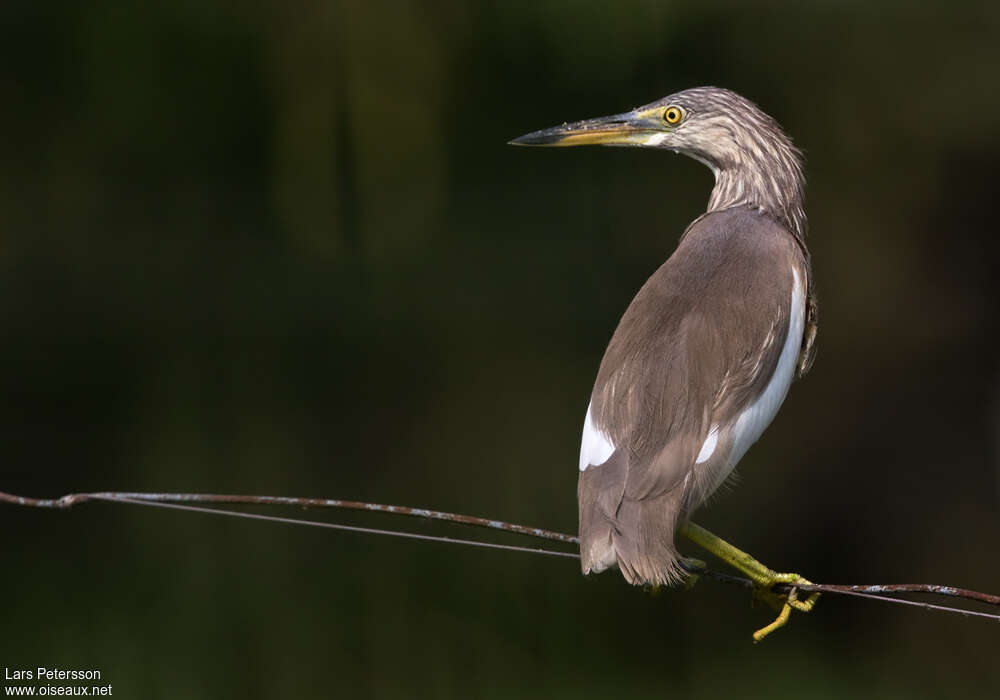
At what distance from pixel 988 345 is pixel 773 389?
321 cm

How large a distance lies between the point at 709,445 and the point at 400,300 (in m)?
2.82

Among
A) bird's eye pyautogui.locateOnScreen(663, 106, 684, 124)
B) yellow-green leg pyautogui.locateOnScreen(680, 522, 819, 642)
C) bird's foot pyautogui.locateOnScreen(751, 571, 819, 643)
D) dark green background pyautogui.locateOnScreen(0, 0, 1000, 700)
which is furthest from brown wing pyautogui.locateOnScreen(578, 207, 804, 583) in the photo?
dark green background pyautogui.locateOnScreen(0, 0, 1000, 700)

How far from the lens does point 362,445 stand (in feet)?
15.7

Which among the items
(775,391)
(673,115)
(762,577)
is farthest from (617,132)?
(762,577)

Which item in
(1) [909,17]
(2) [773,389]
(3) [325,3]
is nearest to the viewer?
(2) [773,389]

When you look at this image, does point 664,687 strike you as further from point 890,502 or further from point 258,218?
point 258,218

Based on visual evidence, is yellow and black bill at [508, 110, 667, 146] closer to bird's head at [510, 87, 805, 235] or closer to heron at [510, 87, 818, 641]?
bird's head at [510, 87, 805, 235]

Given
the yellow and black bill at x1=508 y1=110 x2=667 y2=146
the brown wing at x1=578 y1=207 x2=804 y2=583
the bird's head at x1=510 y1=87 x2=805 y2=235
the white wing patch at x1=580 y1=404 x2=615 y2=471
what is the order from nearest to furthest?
the brown wing at x1=578 y1=207 x2=804 y2=583 < the white wing patch at x1=580 y1=404 x2=615 y2=471 < the bird's head at x1=510 y1=87 x2=805 y2=235 < the yellow and black bill at x1=508 y1=110 x2=667 y2=146

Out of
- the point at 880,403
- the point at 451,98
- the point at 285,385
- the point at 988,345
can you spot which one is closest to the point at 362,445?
the point at 285,385

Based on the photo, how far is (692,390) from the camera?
6.98ft

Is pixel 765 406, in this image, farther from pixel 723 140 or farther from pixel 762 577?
pixel 723 140

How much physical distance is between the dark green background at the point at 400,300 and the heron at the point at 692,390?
2245mm

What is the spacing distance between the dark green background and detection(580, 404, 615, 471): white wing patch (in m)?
2.52

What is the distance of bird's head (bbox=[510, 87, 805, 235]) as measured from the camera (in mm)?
2686
